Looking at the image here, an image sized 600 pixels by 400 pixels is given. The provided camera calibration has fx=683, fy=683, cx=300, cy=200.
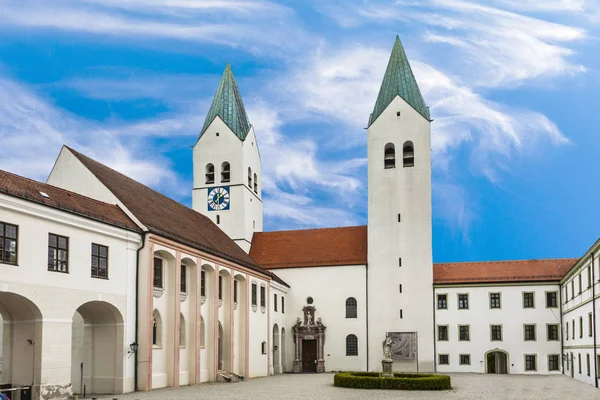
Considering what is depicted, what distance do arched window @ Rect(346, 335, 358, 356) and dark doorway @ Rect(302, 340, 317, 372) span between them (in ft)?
8.66

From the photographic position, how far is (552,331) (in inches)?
1959

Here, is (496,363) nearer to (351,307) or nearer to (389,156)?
(351,307)

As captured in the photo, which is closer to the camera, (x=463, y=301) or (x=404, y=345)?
(x=404, y=345)

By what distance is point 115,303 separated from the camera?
29875mm

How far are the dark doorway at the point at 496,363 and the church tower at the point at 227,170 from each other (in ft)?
69.9

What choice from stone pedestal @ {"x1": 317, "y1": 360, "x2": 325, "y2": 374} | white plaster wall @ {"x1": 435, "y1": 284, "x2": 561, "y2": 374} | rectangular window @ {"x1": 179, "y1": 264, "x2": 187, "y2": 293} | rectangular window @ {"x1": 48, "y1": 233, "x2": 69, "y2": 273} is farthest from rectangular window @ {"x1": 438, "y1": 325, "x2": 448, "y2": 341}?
rectangular window @ {"x1": 48, "y1": 233, "x2": 69, "y2": 273}

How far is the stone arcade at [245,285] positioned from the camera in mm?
26281

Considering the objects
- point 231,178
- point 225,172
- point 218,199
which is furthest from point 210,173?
point 218,199

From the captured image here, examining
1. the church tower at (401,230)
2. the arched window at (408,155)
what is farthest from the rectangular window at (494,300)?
the arched window at (408,155)

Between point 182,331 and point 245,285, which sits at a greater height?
point 245,285

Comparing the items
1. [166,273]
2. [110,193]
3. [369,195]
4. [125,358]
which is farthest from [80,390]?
[369,195]

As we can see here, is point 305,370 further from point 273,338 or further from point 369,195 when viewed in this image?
point 369,195

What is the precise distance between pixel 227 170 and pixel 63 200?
30767 mm

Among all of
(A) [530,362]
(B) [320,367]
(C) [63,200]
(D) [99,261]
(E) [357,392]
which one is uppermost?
(C) [63,200]
